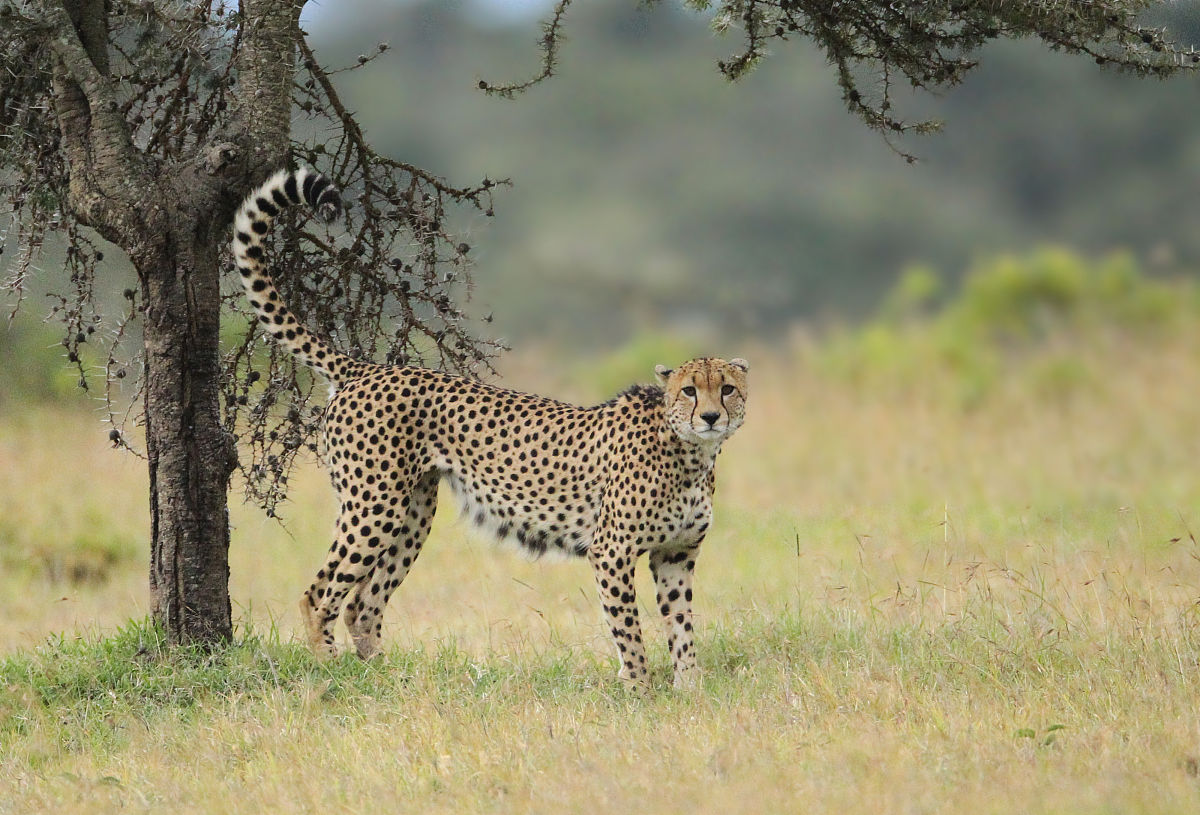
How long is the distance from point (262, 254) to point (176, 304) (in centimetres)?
40

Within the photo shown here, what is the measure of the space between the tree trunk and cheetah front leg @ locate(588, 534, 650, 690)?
4.79 ft

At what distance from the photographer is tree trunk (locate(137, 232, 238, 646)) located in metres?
5.40

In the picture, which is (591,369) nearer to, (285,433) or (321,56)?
(321,56)

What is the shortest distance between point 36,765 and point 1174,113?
5.14m

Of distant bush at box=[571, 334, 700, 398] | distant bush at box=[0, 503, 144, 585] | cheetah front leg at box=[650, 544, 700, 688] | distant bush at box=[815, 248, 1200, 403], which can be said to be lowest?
cheetah front leg at box=[650, 544, 700, 688]

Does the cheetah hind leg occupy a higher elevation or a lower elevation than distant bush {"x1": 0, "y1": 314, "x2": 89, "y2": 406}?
lower

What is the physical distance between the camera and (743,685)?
5035 millimetres

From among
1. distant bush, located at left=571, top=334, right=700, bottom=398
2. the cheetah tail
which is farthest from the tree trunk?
distant bush, located at left=571, top=334, right=700, bottom=398

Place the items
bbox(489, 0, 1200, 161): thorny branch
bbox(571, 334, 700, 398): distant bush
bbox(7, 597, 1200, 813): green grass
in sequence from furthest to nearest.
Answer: bbox(571, 334, 700, 398): distant bush → bbox(489, 0, 1200, 161): thorny branch → bbox(7, 597, 1200, 813): green grass

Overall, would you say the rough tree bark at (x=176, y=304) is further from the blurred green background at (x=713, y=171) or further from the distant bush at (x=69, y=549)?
the distant bush at (x=69, y=549)

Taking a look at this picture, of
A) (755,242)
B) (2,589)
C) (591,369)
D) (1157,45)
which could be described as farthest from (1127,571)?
(2,589)

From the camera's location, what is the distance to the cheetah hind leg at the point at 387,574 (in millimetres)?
5973

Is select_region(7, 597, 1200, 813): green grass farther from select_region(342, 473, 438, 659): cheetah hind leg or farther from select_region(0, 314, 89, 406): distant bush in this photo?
select_region(0, 314, 89, 406): distant bush

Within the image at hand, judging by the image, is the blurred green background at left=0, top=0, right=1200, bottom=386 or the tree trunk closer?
the tree trunk
